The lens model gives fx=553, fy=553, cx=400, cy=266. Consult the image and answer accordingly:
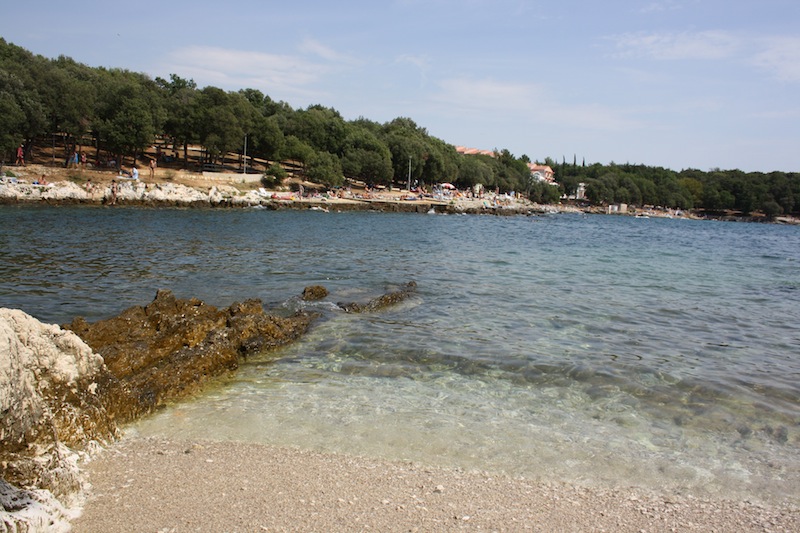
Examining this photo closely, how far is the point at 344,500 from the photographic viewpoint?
17.1ft

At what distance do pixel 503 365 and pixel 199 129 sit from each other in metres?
70.5

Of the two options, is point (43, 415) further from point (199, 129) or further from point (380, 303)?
point (199, 129)

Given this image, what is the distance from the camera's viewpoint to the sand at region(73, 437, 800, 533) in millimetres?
4801

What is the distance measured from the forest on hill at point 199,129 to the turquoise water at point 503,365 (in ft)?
139

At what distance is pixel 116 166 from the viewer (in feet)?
218

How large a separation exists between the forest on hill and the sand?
58.2m

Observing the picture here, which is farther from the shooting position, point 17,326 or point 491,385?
point 491,385

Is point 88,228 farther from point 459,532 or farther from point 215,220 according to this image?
point 459,532

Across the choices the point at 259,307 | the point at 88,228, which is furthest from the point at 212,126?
the point at 259,307

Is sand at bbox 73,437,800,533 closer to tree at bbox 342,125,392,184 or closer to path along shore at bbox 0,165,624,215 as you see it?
path along shore at bbox 0,165,624,215

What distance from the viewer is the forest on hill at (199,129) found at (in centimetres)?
5900

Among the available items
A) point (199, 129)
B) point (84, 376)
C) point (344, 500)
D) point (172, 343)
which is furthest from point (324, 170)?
point (344, 500)

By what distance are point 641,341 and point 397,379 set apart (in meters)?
6.19

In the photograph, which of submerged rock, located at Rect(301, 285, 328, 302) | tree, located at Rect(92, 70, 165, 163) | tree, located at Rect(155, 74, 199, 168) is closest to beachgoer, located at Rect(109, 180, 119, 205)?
tree, located at Rect(92, 70, 165, 163)
